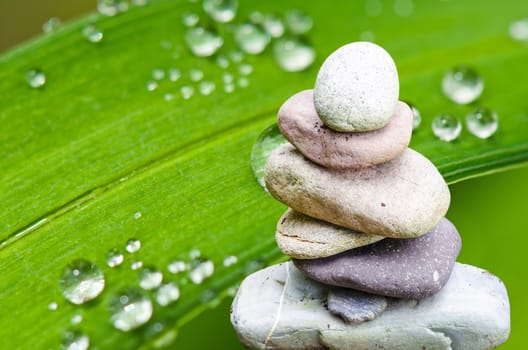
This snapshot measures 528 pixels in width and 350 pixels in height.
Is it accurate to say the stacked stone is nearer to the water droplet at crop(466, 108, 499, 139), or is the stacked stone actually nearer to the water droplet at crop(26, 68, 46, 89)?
the water droplet at crop(466, 108, 499, 139)

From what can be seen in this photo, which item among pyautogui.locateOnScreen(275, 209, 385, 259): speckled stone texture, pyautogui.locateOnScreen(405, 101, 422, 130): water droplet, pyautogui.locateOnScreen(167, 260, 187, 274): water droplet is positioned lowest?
pyautogui.locateOnScreen(167, 260, 187, 274): water droplet

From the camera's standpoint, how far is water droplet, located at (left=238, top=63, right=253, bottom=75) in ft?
4.75

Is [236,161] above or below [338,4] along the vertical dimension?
below

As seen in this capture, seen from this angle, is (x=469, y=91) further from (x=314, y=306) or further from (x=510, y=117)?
(x=314, y=306)

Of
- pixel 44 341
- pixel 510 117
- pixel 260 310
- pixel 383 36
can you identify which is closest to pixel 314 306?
pixel 260 310

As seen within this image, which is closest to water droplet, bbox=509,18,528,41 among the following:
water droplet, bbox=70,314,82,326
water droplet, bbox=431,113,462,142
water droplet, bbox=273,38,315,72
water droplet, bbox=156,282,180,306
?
water droplet, bbox=431,113,462,142

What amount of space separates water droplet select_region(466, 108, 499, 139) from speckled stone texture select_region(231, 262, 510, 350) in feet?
1.01

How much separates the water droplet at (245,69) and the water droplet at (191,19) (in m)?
0.16

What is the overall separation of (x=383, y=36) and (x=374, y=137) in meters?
0.63

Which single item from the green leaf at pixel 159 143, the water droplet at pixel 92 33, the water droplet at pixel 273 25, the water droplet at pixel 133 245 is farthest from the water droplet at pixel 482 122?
the water droplet at pixel 92 33

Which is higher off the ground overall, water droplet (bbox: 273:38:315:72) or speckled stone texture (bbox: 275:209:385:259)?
water droplet (bbox: 273:38:315:72)

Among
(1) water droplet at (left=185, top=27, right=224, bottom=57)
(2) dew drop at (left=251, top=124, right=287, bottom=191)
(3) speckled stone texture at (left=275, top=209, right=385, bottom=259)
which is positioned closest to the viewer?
(3) speckled stone texture at (left=275, top=209, right=385, bottom=259)

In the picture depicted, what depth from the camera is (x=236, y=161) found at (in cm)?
126

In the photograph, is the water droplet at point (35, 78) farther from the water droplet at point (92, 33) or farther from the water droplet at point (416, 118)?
the water droplet at point (416, 118)
